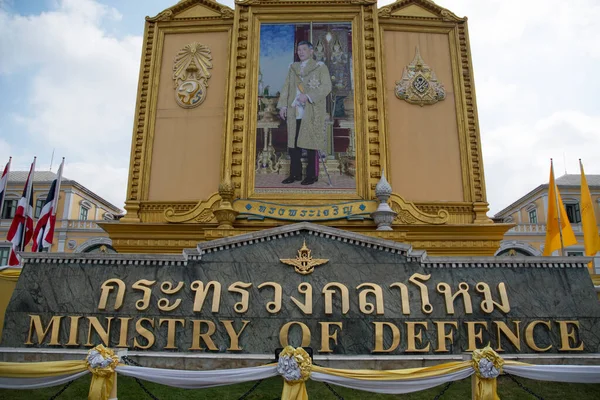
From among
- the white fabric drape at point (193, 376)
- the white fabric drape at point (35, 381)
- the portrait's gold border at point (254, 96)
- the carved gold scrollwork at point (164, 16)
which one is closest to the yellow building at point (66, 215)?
the carved gold scrollwork at point (164, 16)

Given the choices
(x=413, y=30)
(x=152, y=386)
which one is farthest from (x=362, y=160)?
(x=152, y=386)

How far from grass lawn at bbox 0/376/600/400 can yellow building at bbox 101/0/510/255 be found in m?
5.32

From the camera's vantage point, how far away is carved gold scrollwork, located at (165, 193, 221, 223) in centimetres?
1233

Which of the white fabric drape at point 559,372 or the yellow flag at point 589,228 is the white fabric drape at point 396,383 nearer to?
the white fabric drape at point 559,372

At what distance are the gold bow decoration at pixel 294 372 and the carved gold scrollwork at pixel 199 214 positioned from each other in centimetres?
716

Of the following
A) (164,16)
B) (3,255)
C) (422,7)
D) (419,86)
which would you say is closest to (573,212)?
(422,7)

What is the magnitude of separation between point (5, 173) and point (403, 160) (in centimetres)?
1163

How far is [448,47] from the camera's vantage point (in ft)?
45.8

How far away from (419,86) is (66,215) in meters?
28.9

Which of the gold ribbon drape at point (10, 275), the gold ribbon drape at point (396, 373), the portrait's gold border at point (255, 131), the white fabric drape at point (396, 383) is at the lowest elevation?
the white fabric drape at point (396, 383)

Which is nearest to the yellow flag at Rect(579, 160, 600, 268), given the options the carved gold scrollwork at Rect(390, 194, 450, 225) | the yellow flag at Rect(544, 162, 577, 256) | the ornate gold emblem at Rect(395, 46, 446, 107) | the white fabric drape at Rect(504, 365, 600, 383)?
the yellow flag at Rect(544, 162, 577, 256)

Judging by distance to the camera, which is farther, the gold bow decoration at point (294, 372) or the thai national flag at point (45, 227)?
the thai national flag at point (45, 227)

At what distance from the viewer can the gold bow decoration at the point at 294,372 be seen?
5.47 meters

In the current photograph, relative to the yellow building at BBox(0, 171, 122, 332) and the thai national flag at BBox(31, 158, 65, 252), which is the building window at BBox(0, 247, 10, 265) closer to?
the yellow building at BBox(0, 171, 122, 332)
